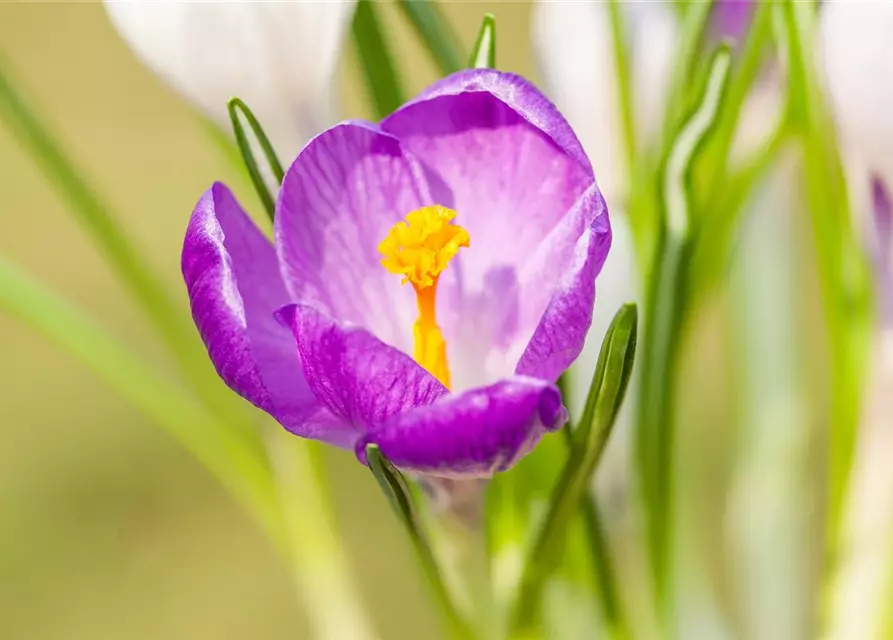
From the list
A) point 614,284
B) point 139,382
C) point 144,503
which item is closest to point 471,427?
point 614,284

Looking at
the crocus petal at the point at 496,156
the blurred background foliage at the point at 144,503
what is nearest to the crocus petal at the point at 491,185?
the crocus petal at the point at 496,156

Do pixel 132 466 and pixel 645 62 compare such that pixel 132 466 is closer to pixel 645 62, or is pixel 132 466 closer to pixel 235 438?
pixel 235 438

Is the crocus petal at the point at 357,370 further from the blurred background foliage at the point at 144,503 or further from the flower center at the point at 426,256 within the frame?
the blurred background foliage at the point at 144,503

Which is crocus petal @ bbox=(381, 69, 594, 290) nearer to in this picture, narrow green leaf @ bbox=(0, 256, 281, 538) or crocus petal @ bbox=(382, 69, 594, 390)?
crocus petal @ bbox=(382, 69, 594, 390)

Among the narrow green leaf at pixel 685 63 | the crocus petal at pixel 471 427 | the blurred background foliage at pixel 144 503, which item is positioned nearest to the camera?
the crocus petal at pixel 471 427

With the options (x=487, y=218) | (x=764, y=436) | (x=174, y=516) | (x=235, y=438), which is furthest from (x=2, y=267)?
(x=174, y=516)

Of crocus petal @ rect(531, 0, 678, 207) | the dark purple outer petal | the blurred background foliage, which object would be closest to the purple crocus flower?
the dark purple outer petal
